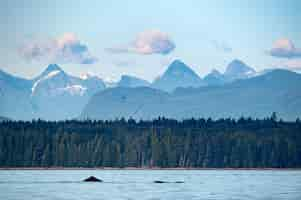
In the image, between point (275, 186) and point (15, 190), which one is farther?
point (275, 186)

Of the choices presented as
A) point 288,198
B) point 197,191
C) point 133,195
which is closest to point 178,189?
point 197,191

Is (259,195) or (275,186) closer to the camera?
(259,195)

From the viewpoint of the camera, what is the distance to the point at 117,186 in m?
129

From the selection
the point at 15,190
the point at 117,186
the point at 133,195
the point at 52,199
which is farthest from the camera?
the point at 117,186

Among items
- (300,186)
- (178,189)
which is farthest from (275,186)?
(178,189)

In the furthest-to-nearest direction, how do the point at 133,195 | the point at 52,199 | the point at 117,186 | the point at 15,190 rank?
1. the point at 117,186
2. the point at 15,190
3. the point at 133,195
4. the point at 52,199

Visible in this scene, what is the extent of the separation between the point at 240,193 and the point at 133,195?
1477cm

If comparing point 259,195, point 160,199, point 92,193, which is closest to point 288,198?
point 259,195

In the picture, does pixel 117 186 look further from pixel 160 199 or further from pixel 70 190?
pixel 160 199

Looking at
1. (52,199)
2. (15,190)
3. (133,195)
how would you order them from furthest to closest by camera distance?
(15,190) < (133,195) < (52,199)

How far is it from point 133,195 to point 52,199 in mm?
12416

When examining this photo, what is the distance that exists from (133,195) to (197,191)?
12654 millimetres

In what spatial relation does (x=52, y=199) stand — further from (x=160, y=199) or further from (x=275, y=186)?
(x=275, y=186)

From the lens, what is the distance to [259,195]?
10806 cm
